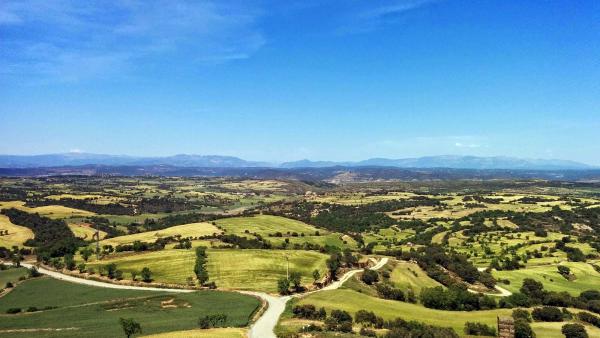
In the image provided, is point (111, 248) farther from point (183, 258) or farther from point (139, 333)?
point (139, 333)

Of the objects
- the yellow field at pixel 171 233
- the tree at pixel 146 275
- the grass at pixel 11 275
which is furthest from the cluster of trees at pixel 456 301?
the grass at pixel 11 275

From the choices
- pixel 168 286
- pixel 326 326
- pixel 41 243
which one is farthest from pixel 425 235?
pixel 41 243

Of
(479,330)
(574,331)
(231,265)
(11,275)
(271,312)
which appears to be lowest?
(11,275)

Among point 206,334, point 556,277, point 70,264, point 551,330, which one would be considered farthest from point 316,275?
point 70,264

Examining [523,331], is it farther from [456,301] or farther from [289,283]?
[289,283]

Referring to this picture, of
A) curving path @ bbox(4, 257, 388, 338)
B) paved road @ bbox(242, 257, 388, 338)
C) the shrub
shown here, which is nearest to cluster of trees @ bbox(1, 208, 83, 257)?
curving path @ bbox(4, 257, 388, 338)
